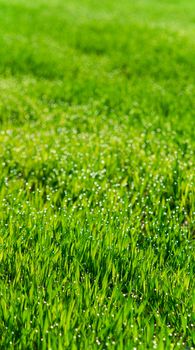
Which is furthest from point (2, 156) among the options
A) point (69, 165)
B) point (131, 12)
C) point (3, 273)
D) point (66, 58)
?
point (131, 12)

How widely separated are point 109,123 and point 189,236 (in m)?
4.33

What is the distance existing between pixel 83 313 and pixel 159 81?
9996 millimetres

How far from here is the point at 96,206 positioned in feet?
18.7

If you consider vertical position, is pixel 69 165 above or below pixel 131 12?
below

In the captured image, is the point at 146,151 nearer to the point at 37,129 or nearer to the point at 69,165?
the point at 69,165

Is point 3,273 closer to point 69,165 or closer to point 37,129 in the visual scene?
point 69,165

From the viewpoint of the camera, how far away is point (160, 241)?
4949 millimetres

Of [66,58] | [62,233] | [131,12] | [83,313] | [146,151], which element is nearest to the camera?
[83,313]

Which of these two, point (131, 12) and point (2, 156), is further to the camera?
point (131, 12)

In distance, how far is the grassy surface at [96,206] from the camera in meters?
3.69

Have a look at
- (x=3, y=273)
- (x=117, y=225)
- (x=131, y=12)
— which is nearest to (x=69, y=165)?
(x=117, y=225)

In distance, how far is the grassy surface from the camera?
12.1 ft

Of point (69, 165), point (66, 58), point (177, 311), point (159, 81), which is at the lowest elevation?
point (177, 311)

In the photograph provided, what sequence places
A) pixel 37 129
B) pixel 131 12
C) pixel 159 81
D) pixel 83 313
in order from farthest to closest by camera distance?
pixel 131 12 → pixel 159 81 → pixel 37 129 → pixel 83 313
